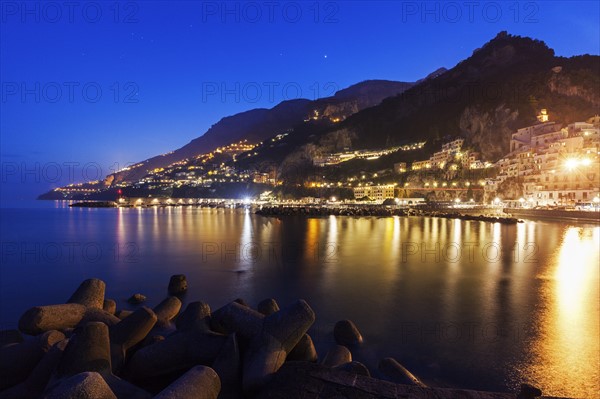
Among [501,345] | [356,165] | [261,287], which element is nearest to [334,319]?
[501,345]

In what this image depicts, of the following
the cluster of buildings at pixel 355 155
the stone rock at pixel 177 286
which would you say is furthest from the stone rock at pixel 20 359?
the cluster of buildings at pixel 355 155

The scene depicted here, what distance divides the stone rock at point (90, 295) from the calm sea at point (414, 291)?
4131mm

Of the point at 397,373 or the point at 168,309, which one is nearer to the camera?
the point at 397,373

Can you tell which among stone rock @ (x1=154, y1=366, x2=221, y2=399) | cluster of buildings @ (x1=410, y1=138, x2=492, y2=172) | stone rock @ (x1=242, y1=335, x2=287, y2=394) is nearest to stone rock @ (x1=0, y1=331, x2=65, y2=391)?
stone rock @ (x1=154, y1=366, x2=221, y2=399)

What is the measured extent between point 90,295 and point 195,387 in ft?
18.3

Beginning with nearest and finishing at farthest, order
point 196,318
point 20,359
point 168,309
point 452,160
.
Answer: point 20,359, point 196,318, point 168,309, point 452,160

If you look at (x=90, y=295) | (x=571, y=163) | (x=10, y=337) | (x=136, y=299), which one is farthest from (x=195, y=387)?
(x=571, y=163)

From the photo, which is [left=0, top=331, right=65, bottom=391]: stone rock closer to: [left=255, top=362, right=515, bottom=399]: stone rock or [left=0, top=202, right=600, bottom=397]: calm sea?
[left=255, top=362, right=515, bottom=399]: stone rock

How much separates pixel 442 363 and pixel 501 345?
6.71 feet

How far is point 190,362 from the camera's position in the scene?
18.6 feet

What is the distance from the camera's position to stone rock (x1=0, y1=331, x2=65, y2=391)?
5.32 meters

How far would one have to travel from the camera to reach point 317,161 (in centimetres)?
17462

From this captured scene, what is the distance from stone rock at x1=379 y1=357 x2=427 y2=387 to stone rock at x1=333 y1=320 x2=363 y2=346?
6.28ft

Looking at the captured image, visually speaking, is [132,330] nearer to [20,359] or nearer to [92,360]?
[92,360]
